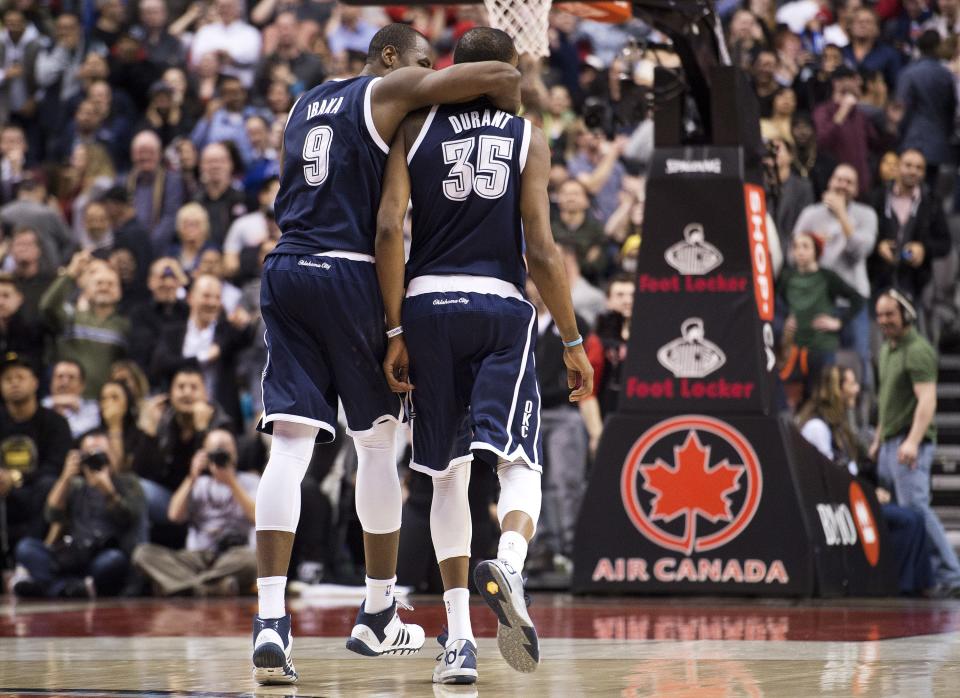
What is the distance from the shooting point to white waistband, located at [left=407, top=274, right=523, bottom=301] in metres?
5.95

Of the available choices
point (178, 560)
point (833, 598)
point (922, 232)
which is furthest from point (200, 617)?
point (922, 232)

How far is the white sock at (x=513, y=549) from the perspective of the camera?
218 inches

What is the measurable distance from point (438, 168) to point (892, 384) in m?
6.84

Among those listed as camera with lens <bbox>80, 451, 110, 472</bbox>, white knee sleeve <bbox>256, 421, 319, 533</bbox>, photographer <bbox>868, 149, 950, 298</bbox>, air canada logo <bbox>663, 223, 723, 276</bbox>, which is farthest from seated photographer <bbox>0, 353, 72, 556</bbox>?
white knee sleeve <bbox>256, 421, 319, 533</bbox>

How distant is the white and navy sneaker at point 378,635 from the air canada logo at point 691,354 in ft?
14.1

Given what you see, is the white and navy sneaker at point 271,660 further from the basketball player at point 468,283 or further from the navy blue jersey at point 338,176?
the navy blue jersey at point 338,176

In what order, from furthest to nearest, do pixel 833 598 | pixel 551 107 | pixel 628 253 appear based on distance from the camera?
pixel 551 107
pixel 628 253
pixel 833 598

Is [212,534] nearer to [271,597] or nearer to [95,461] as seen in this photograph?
[95,461]

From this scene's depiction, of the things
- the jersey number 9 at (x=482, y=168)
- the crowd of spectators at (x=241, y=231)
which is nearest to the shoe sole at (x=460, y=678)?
the jersey number 9 at (x=482, y=168)

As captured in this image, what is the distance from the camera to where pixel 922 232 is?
558 inches

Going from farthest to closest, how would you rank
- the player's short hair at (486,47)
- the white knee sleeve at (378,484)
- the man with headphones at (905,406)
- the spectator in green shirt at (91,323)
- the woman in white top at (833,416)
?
the spectator in green shirt at (91,323) < the woman in white top at (833,416) < the man with headphones at (905,406) < the white knee sleeve at (378,484) < the player's short hair at (486,47)

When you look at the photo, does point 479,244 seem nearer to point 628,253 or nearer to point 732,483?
point 732,483

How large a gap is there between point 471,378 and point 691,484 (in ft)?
14.3

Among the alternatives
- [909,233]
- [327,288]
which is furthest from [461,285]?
[909,233]
